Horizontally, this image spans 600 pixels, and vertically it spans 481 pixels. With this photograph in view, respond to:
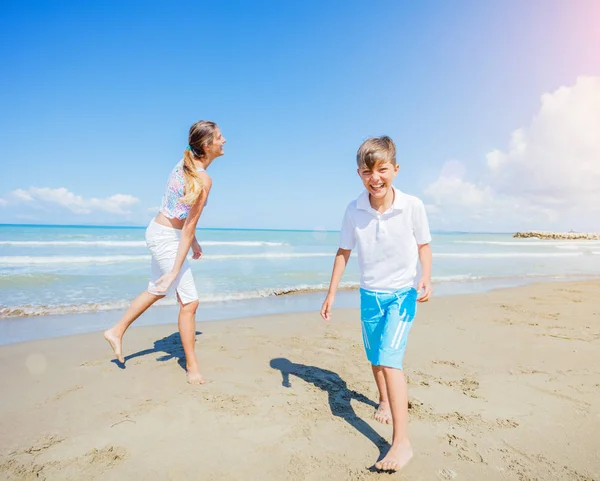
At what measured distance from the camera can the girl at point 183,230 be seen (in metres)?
3.22

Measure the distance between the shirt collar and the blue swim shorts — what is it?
555 mm

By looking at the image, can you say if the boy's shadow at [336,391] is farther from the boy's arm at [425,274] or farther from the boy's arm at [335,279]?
the boy's arm at [425,274]

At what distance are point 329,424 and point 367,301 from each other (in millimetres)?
939

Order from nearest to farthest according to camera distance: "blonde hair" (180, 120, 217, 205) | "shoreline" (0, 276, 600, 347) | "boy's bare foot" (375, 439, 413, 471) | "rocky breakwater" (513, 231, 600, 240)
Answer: "boy's bare foot" (375, 439, 413, 471), "blonde hair" (180, 120, 217, 205), "shoreline" (0, 276, 600, 347), "rocky breakwater" (513, 231, 600, 240)

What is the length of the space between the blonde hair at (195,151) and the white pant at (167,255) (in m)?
0.42

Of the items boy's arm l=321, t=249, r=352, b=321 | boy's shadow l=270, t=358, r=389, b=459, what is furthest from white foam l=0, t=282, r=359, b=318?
boy's arm l=321, t=249, r=352, b=321

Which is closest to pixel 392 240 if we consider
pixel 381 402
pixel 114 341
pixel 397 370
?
pixel 397 370

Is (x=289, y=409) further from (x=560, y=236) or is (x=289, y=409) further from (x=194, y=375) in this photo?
(x=560, y=236)

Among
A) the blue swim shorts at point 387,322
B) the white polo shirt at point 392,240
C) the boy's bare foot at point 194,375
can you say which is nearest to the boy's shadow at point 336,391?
the blue swim shorts at point 387,322

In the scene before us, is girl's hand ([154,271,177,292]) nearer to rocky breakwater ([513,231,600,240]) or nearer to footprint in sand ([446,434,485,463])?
footprint in sand ([446,434,485,463])

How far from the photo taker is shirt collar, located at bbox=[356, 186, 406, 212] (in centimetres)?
247

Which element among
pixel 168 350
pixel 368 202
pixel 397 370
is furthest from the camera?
pixel 168 350

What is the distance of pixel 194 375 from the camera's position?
338cm

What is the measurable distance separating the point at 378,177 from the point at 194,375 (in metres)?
2.38
